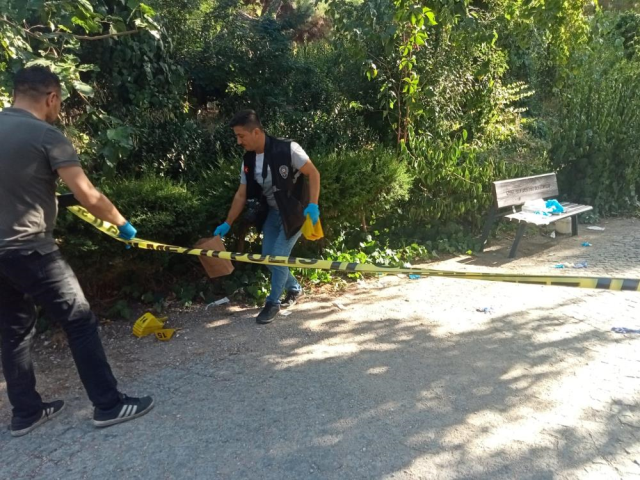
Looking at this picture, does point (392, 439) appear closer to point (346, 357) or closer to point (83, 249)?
point (346, 357)

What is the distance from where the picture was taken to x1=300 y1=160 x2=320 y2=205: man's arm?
14.0ft

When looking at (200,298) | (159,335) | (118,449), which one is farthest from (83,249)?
(118,449)

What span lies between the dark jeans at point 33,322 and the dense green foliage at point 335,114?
1.07 metres

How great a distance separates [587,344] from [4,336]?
13.4ft

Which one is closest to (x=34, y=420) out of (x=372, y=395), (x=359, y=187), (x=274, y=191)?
(x=372, y=395)

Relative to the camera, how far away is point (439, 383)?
3576 mm

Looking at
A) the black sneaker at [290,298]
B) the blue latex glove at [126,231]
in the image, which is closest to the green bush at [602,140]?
the black sneaker at [290,298]

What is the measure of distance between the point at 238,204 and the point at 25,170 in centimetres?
193

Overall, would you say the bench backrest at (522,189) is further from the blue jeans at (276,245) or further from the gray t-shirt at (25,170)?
the gray t-shirt at (25,170)

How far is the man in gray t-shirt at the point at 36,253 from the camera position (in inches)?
108

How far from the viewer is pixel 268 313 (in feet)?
15.0

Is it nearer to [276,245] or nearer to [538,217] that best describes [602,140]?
[538,217]

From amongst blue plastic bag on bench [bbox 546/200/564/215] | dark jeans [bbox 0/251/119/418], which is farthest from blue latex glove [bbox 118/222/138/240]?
blue plastic bag on bench [bbox 546/200/564/215]

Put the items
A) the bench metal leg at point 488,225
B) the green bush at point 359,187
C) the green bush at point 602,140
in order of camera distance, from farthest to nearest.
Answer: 1. the green bush at point 602,140
2. the bench metal leg at point 488,225
3. the green bush at point 359,187
